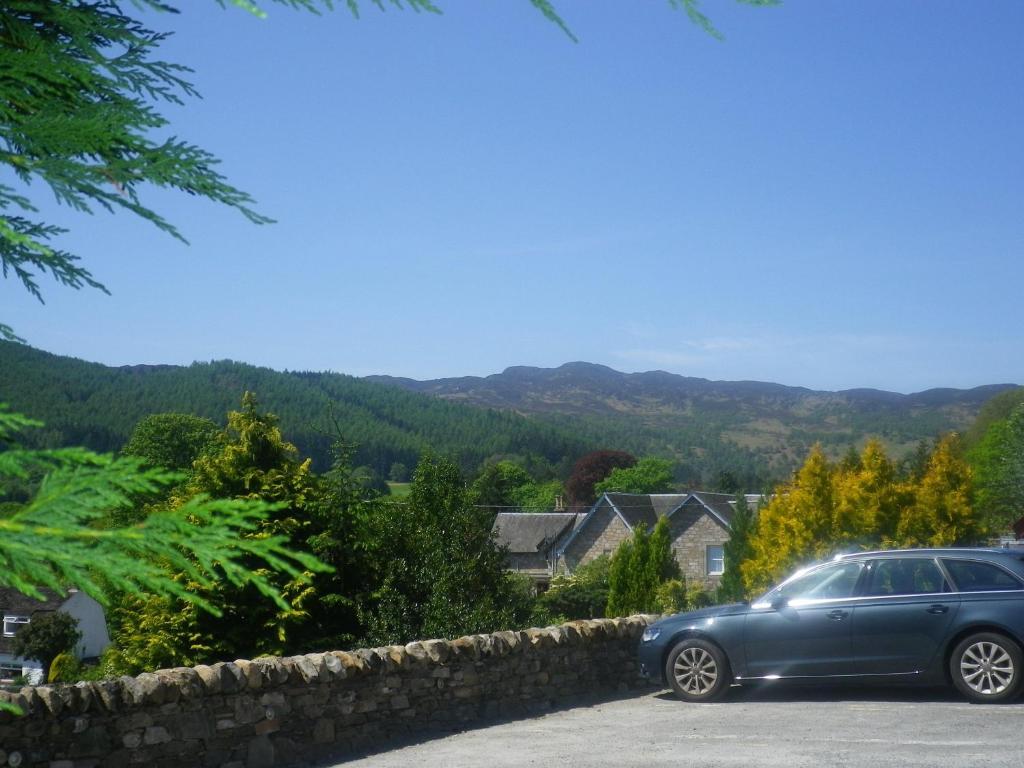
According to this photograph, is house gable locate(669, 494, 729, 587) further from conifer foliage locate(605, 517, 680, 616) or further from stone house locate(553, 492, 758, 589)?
conifer foliage locate(605, 517, 680, 616)

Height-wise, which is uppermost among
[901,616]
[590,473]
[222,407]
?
[222,407]

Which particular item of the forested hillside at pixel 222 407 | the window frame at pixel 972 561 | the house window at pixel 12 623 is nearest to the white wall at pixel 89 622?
the house window at pixel 12 623

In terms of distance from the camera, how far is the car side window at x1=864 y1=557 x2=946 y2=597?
11625mm

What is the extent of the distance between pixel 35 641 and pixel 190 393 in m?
87.6

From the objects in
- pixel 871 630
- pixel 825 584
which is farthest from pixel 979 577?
pixel 825 584

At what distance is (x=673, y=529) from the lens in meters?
60.0

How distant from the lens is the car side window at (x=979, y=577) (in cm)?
1132

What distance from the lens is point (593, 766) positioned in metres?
8.80

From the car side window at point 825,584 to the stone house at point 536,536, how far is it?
189ft

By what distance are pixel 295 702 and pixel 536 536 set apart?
6394cm

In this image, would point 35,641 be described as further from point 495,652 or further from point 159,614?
point 495,652

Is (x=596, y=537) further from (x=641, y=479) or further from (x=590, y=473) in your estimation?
(x=590, y=473)

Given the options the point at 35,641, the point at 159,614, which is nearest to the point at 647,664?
the point at 159,614

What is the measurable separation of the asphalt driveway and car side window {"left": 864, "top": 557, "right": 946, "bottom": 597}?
3.75ft
